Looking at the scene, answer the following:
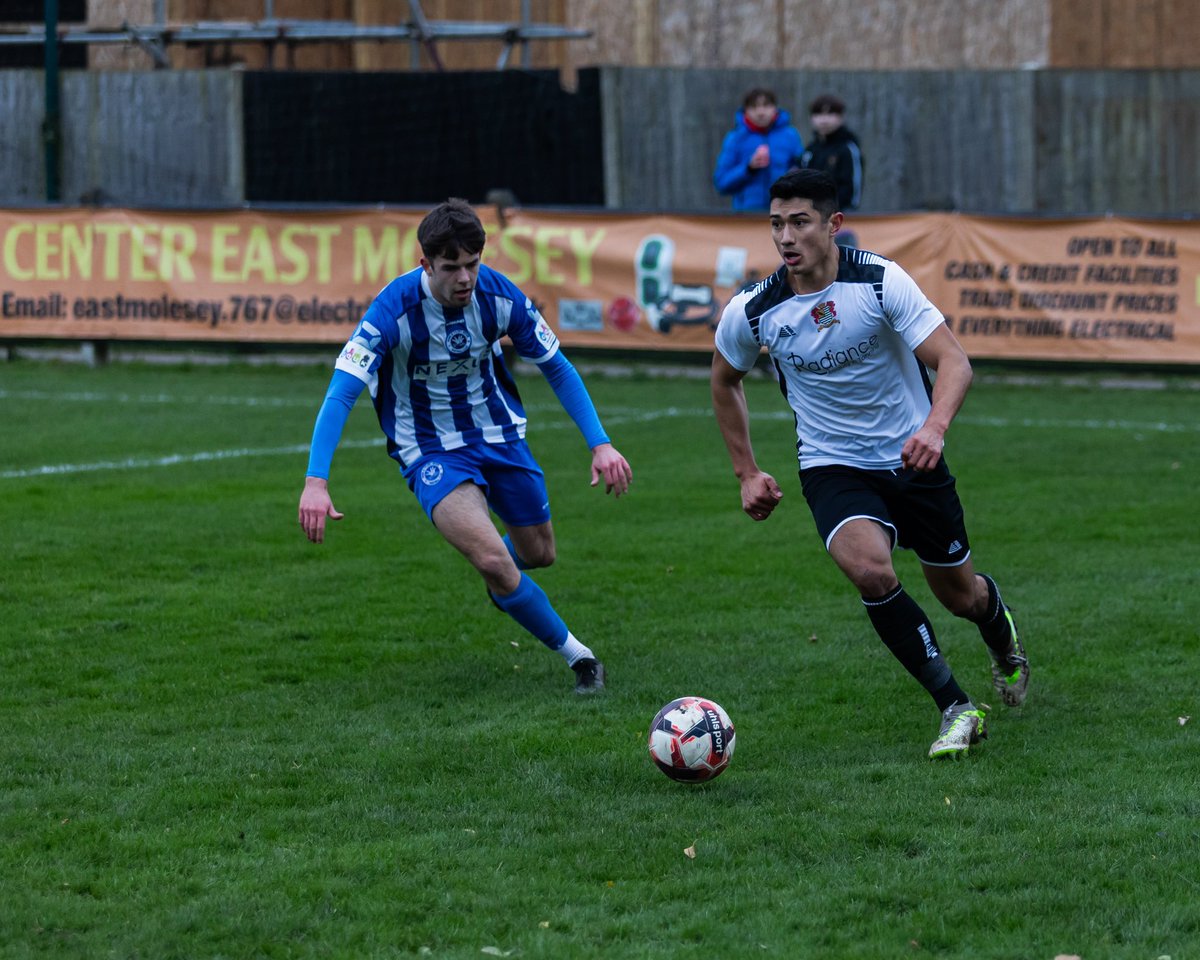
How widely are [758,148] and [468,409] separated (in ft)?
32.8

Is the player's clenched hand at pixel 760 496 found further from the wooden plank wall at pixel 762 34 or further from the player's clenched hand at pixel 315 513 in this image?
the wooden plank wall at pixel 762 34

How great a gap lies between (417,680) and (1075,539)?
424 centimetres

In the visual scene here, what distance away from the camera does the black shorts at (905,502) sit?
242 inches

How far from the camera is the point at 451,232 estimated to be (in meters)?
6.50

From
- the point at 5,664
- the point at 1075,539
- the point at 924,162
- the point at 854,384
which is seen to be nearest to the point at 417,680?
the point at 5,664

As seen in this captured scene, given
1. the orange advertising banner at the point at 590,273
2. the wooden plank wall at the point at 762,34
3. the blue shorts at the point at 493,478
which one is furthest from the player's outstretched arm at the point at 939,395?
the wooden plank wall at the point at 762,34

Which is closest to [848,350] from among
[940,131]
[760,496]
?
[760,496]

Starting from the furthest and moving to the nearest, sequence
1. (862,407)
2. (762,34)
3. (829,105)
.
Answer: (762,34), (829,105), (862,407)

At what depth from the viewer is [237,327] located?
18109mm

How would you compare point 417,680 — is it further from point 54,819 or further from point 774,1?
point 774,1

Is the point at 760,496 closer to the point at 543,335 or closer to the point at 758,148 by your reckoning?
the point at 543,335

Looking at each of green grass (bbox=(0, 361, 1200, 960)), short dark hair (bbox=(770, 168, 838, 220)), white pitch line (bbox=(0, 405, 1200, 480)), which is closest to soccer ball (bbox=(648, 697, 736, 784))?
green grass (bbox=(0, 361, 1200, 960))

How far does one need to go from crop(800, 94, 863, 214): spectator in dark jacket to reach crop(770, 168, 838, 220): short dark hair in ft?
30.9

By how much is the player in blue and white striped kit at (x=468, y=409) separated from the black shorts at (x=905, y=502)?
0.83m
